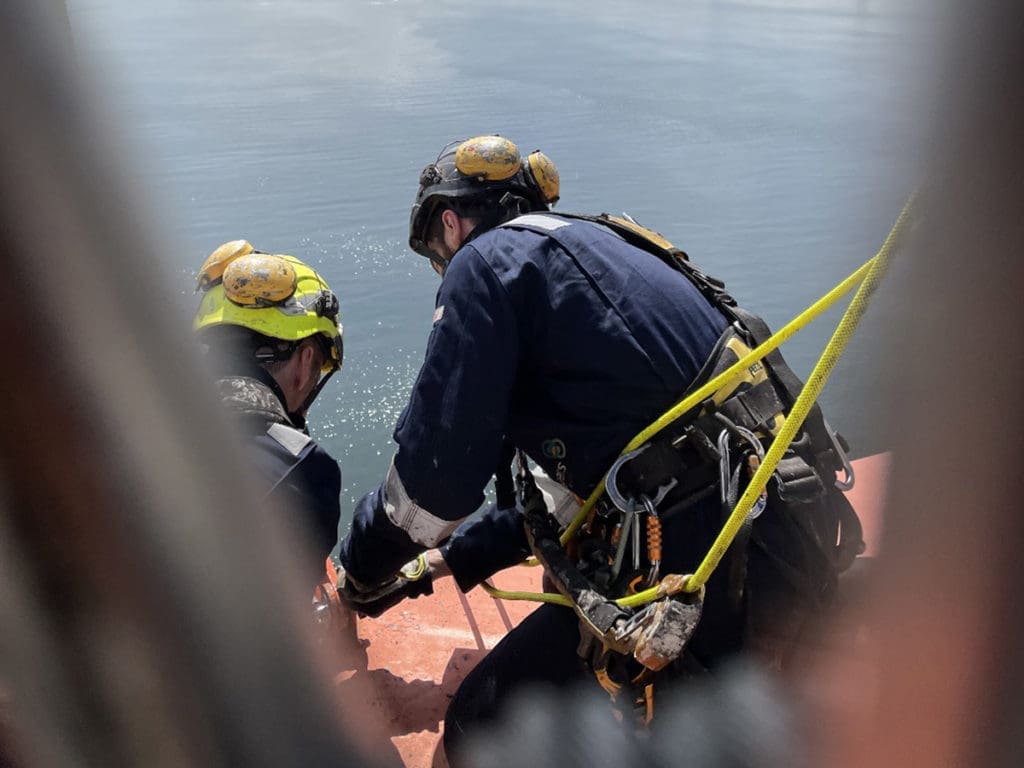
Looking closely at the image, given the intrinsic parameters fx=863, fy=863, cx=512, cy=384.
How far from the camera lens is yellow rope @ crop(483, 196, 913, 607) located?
1.31 metres

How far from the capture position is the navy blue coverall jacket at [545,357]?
1.86 m

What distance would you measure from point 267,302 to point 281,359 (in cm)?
16

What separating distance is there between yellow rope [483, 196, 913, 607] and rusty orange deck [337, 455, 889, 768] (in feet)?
2.02

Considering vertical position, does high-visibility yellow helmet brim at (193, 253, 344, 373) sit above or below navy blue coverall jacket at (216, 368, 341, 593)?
above

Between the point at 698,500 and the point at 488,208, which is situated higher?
the point at 488,208

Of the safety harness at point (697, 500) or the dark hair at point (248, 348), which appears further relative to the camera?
the dark hair at point (248, 348)

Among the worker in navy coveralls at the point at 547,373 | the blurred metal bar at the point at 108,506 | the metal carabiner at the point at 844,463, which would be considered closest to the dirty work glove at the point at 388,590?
the worker in navy coveralls at the point at 547,373

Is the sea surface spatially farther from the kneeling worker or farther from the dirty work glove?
the dirty work glove

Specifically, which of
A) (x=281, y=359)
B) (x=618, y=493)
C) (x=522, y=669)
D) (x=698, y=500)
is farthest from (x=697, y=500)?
(x=281, y=359)

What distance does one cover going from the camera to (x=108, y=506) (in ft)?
2.04

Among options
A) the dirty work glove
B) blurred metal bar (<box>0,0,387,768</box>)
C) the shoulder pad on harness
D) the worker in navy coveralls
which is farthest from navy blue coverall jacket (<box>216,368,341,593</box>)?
blurred metal bar (<box>0,0,387,768</box>)

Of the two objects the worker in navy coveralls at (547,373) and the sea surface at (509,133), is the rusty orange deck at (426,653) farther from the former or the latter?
the sea surface at (509,133)

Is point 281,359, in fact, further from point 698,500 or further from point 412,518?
point 698,500

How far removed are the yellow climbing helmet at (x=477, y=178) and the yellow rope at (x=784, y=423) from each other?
905 millimetres
